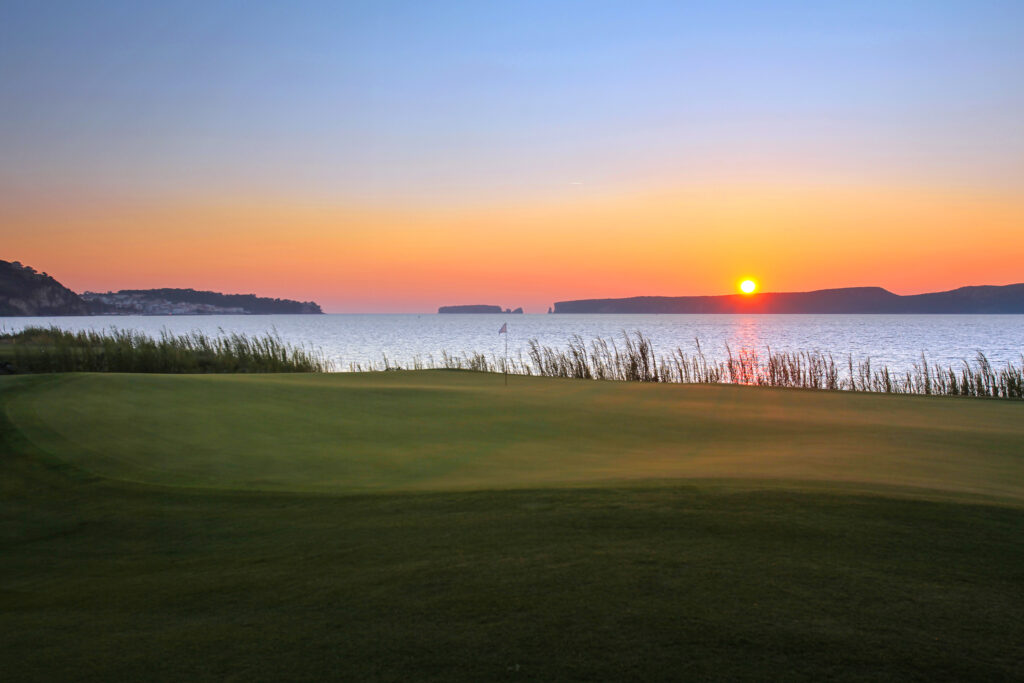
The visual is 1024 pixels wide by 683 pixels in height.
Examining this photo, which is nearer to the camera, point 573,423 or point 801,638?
point 801,638

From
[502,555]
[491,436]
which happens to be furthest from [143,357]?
[502,555]

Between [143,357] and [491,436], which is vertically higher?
[143,357]

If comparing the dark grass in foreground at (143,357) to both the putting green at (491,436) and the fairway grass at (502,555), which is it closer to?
the putting green at (491,436)

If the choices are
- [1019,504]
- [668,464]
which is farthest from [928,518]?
[668,464]

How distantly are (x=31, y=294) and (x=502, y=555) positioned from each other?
90.2 metres

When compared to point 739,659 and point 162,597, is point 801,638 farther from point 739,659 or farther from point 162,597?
point 162,597

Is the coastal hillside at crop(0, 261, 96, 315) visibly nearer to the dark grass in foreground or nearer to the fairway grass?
the dark grass in foreground

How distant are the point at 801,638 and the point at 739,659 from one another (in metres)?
0.23

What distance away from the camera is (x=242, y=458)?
5.39m

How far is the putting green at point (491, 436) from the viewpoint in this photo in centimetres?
459

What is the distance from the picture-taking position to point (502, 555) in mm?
2801

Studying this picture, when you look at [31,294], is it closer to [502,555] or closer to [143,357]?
[143,357]

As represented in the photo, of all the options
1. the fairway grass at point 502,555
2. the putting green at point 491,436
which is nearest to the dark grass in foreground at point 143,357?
the putting green at point 491,436

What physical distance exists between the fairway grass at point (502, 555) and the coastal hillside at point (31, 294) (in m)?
75.6
